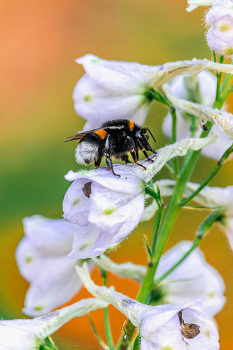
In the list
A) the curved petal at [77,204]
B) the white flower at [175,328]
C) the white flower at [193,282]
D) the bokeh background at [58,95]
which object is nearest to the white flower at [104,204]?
the curved petal at [77,204]

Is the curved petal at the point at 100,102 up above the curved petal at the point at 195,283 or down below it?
above

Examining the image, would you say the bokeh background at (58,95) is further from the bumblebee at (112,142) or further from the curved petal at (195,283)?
the bumblebee at (112,142)

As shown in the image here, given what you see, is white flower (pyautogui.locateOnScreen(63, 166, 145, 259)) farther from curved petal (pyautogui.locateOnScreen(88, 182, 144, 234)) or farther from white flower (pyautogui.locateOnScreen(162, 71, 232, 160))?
white flower (pyautogui.locateOnScreen(162, 71, 232, 160))

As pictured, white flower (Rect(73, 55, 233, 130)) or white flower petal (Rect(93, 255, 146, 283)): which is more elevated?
white flower (Rect(73, 55, 233, 130))

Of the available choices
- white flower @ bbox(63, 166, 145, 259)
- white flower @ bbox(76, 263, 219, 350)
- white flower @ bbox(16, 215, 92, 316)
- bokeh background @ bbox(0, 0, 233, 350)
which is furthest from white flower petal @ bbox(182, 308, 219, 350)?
bokeh background @ bbox(0, 0, 233, 350)

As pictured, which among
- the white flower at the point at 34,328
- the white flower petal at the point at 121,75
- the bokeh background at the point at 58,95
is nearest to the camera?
the white flower at the point at 34,328
